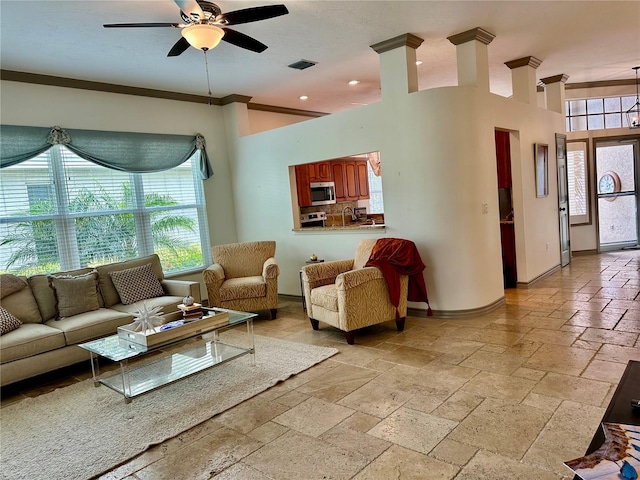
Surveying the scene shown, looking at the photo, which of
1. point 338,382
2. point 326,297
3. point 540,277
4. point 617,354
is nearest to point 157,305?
point 326,297

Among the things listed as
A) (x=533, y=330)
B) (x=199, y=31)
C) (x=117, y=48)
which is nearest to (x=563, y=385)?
(x=533, y=330)

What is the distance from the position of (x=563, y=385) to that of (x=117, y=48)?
4.68 metres

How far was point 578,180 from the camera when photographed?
7.73 meters

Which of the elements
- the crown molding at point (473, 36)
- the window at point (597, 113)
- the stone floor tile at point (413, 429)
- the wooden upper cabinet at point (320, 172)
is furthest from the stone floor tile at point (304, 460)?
the window at point (597, 113)

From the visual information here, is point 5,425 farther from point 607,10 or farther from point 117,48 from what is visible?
point 607,10

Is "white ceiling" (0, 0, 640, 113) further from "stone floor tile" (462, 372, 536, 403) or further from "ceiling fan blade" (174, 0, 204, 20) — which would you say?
"stone floor tile" (462, 372, 536, 403)

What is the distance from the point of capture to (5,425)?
9.77 ft

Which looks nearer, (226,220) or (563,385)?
(563,385)

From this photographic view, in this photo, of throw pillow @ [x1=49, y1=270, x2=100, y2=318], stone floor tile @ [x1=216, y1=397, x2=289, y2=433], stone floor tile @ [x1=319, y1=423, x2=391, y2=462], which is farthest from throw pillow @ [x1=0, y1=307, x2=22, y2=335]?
stone floor tile @ [x1=319, y1=423, x2=391, y2=462]

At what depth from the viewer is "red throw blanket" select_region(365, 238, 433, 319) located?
164 inches

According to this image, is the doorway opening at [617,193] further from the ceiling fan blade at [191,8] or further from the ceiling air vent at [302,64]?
the ceiling fan blade at [191,8]

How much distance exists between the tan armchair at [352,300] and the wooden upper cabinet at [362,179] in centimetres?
428

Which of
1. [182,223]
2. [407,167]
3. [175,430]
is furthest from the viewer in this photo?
[182,223]

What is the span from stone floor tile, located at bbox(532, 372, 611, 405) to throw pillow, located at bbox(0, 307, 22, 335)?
410 centimetres
